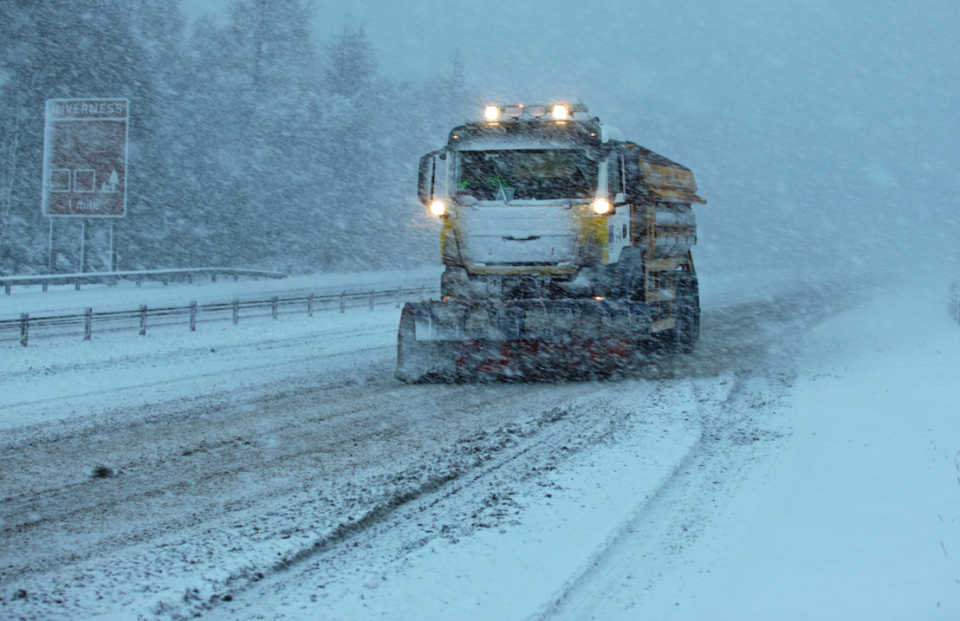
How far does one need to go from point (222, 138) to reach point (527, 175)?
34858 millimetres

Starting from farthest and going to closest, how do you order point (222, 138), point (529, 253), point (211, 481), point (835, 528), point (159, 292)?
point (222, 138) → point (159, 292) → point (529, 253) → point (211, 481) → point (835, 528)

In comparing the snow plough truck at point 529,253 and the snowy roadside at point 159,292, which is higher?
the snow plough truck at point 529,253

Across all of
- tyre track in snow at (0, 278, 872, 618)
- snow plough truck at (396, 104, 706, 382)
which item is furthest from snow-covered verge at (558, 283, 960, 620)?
snow plough truck at (396, 104, 706, 382)

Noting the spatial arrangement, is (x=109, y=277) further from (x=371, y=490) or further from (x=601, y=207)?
(x=371, y=490)

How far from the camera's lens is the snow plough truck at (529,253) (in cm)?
1078

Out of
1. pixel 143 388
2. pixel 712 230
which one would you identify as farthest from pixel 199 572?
pixel 712 230

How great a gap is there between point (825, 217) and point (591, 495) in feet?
324

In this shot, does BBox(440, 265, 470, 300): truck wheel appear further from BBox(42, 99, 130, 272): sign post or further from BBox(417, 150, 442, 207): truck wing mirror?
BBox(42, 99, 130, 272): sign post

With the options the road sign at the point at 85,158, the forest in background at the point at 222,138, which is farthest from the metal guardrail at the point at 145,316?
the forest in background at the point at 222,138

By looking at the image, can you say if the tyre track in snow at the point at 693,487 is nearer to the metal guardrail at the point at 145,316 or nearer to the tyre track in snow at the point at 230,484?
the tyre track in snow at the point at 230,484

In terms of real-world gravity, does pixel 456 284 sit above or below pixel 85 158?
below

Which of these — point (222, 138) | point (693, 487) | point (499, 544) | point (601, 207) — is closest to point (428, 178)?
point (601, 207)

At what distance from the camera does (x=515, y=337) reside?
422 inches

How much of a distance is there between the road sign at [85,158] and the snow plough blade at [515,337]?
17593 mm
